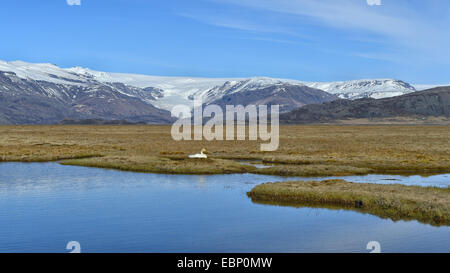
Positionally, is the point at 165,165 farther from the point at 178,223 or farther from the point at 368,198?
the point at 178,223

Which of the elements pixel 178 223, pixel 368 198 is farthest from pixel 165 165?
pixel 178 223

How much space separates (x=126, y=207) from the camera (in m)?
29.0

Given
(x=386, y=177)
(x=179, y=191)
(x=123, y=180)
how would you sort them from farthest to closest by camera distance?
(x=386, y=177) → (x=123, y=180) → (x=179, y=191)

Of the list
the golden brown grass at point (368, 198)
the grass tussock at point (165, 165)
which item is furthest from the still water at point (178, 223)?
the grass tussock at point (165, 165)

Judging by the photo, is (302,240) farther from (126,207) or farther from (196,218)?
(126,207)

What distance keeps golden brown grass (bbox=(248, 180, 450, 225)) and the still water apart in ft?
3.92

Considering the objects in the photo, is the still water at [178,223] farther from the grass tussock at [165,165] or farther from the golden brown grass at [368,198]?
the grass tussock at [165,165]

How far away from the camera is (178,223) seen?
25.1 m

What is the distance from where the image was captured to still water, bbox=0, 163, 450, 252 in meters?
21.1

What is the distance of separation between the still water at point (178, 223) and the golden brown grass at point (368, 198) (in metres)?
1.20

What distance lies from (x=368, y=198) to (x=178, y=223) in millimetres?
11594

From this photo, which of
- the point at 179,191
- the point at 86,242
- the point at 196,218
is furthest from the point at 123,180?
the point at 86,242

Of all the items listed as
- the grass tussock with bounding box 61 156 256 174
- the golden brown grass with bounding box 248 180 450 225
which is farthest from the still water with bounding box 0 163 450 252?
the grass tussock with bounding box 61 156 256 174
